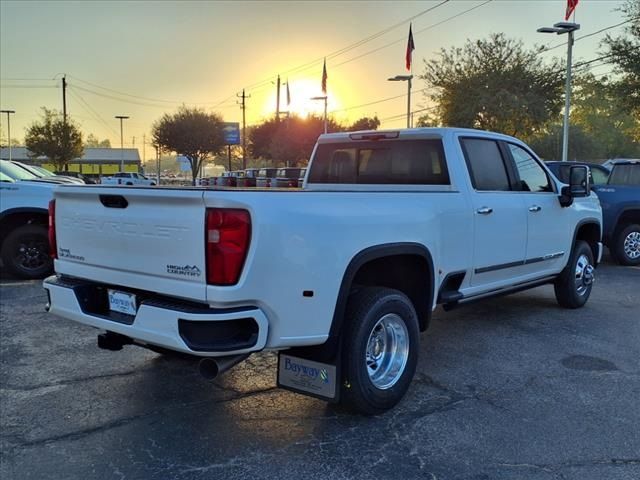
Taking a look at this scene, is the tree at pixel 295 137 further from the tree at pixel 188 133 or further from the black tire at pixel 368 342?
the black tire at pixel 368 342

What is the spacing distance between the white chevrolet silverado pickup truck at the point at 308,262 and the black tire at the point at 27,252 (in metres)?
5.28

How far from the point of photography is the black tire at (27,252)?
28.4 ft

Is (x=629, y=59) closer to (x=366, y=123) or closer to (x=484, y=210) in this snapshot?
(x=484, y=210)

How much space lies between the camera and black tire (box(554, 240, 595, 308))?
6715 mm

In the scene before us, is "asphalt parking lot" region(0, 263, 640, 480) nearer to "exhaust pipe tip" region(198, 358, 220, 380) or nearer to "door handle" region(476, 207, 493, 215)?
"exhaust pipe tip" region(198, 358, 220, 380)

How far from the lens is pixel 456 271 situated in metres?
4.62

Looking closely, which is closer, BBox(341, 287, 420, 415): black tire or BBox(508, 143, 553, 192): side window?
BBox(341, 287, 420, 415): black tire

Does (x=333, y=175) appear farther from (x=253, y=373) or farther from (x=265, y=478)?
(x=265, y=478)

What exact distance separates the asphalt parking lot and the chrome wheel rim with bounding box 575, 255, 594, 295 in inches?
43.0

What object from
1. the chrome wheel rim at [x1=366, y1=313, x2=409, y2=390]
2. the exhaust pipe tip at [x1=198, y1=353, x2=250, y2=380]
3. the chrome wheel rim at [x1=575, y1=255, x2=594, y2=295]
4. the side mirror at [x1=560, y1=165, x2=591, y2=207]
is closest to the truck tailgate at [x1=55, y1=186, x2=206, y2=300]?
the exhaust pipe tip at [x1=198, y1=353, x2=250, y2=380]

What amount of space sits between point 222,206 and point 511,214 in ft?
10.7

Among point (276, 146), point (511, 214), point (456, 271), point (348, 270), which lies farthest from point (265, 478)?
point (276, 146)

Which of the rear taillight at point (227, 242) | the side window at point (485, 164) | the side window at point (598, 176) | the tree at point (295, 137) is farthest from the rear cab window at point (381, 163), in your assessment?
the tree at point (295, 137)

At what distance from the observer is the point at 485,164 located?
17.3 feet
